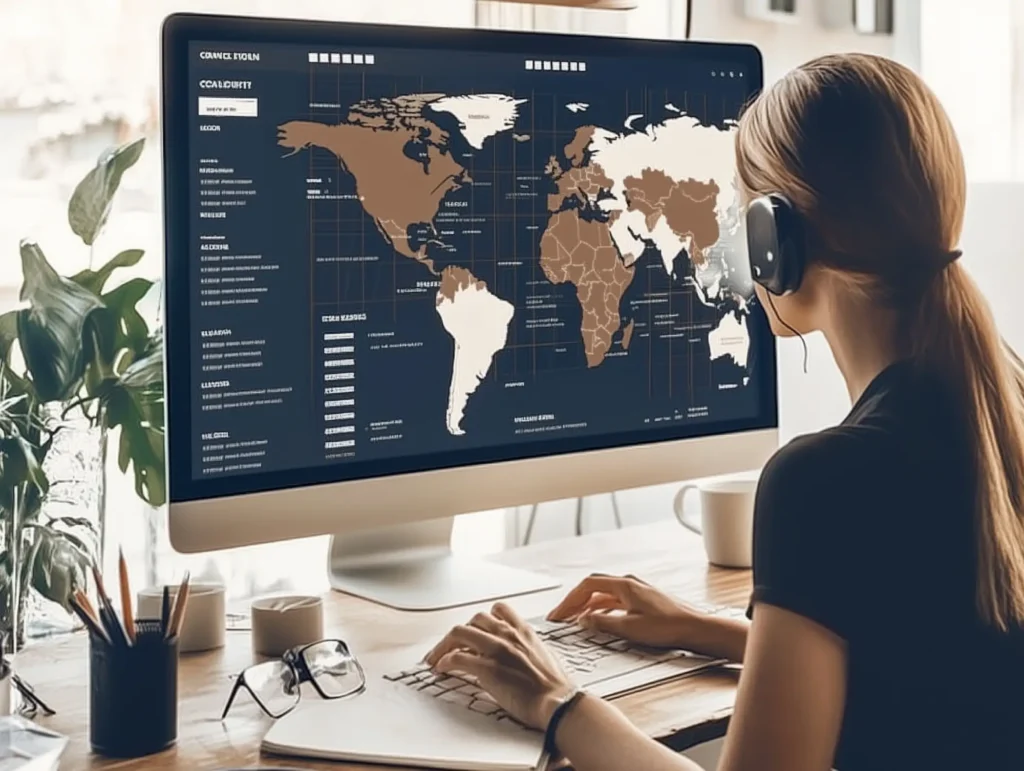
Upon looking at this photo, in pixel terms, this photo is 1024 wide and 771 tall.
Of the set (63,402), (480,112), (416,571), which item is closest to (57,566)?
(63,402)

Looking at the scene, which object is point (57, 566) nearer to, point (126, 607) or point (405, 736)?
point (126, 607)

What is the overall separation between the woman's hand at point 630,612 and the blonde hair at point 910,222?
37 cm

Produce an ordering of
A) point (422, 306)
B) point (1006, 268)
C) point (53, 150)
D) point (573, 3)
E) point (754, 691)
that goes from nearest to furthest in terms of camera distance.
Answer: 1. point (754, 691)
2. point (422, 306)
3. point (573, 3)
4. point (53, 150)
5. point (1006, 268)

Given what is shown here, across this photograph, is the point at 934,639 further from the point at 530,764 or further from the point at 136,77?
the point at 136,77

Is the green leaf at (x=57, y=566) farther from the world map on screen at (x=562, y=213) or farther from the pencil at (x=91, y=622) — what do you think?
the world map on screen at (x=562, y=213)

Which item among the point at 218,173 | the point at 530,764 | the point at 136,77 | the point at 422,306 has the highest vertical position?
the point at 136,77

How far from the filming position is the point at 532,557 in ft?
5.50

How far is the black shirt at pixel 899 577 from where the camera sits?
938 mm

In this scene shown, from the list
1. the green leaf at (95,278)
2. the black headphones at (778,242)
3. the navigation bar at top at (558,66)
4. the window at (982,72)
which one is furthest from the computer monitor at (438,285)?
the window at (982,72)

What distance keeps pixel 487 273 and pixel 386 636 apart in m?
0.38

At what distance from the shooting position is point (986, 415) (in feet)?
3.23

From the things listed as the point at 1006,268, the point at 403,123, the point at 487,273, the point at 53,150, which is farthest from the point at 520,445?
the point at 1006,268

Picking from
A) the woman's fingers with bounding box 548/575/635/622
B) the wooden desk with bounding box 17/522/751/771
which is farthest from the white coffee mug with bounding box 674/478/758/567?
the woman's fingers with bounding box 548/575/635/622

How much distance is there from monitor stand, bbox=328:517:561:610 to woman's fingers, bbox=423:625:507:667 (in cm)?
22
